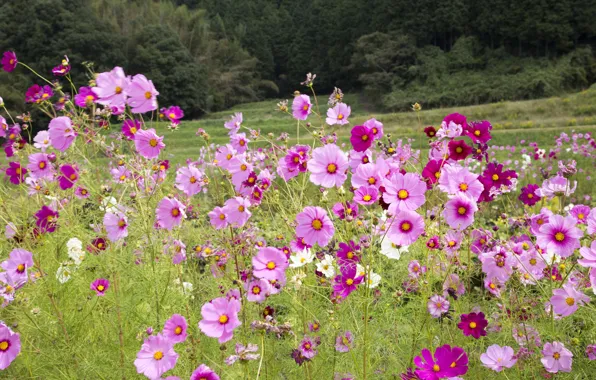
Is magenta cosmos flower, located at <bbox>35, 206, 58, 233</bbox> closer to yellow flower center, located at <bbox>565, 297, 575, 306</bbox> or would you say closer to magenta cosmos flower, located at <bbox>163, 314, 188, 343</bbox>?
magenta cosmos flower, located at <bbox>163, 314, 188, 343</bbox>

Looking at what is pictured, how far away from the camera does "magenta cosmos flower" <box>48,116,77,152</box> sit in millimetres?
1241

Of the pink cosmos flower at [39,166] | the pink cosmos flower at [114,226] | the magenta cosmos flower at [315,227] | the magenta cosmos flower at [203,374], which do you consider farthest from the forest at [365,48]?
the magenta cosmos flower at [203,374]

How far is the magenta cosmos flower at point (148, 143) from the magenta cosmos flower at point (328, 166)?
0.36 meters

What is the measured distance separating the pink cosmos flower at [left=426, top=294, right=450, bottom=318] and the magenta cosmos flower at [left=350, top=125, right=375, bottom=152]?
496mm

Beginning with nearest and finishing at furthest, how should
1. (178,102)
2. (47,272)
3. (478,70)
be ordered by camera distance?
(47,272)
(478,70)
(178,102)

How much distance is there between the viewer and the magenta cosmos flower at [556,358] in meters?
1.18

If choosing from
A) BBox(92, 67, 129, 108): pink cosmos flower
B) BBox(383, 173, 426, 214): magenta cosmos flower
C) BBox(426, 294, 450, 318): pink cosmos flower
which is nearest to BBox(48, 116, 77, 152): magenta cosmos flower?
BBox(92, 67, 129, 108): pink cosmos flower

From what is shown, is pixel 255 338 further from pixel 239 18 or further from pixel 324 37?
pixel 239 18

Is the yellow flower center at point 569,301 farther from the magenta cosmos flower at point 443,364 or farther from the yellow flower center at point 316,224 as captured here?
the yellow flower center at point 316,224

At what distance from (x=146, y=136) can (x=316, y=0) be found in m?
36.0

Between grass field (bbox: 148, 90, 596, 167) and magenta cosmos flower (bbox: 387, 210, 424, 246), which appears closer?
magenta cosmos flower (bbox: 387, 210, 424, 246)

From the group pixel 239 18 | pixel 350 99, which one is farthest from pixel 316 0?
pixel 350 99

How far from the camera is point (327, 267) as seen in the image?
144cm

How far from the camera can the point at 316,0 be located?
34.8 meters
